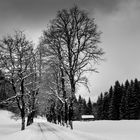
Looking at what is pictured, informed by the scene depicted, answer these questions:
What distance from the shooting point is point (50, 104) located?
1994 inches

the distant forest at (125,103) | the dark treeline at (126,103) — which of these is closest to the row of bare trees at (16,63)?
the distant forest at (125,103)

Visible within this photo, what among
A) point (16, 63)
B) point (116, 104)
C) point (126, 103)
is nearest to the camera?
point (16, 63)

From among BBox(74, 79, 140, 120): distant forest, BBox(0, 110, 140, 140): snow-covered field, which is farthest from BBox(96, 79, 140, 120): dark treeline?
BBox(0, 110, 140, 140): snow-covered field

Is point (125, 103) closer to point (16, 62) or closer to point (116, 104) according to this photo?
point (116, 104)

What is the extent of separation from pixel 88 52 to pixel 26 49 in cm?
941

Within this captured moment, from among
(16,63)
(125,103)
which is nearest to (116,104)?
(125,103)

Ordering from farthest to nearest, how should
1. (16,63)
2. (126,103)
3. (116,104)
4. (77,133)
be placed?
(116,104)
(126,103)
(16,63)
(77,133)

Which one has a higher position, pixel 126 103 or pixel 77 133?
pixel 126 103

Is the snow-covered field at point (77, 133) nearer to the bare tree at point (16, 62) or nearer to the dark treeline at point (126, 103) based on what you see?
the bare tree at point (16, 62)

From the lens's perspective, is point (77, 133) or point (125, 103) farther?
point (125, 103)

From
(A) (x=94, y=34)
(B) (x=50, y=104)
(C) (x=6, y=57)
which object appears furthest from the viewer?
(B) (x=50, y=104)

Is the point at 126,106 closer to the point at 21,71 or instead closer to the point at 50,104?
the point at 50,104

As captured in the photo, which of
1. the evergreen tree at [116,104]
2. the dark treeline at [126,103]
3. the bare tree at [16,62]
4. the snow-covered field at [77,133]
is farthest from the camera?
the evergreen tree at [116,104]

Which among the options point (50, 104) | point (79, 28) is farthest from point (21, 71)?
point (50, 104)
